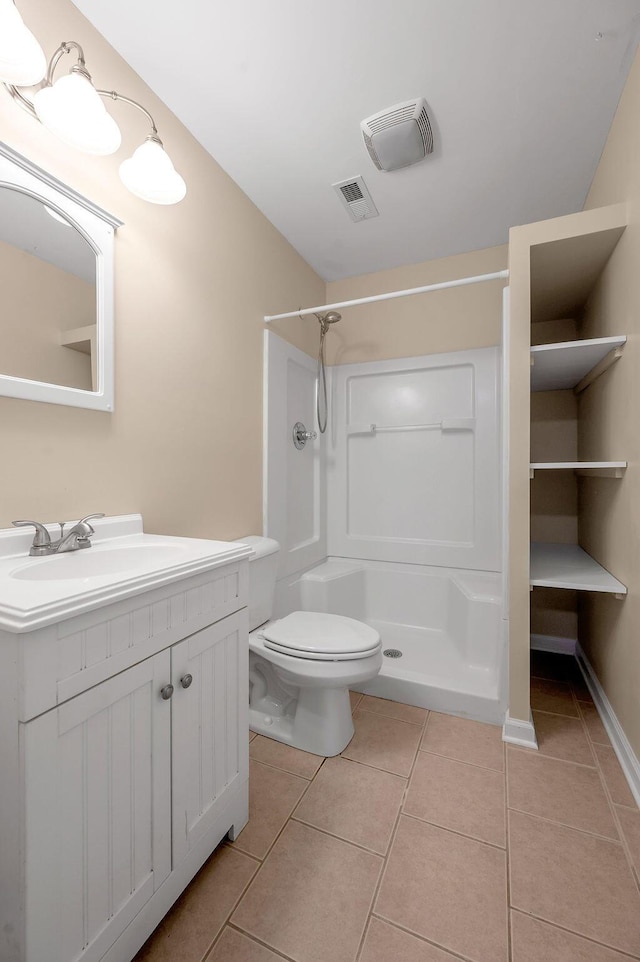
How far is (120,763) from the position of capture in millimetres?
793

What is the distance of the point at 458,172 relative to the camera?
1.82 meters

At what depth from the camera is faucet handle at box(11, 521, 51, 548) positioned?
1.01 m

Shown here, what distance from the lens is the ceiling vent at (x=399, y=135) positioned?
59.6 inches

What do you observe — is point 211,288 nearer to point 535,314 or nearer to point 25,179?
point 25,179

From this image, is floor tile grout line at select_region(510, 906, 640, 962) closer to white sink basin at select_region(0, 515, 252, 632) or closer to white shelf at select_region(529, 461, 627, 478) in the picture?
white sink basin at select_region(0, 515, 252, 632)

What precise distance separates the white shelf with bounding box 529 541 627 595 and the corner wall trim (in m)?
0.54

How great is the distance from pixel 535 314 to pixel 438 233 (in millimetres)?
712

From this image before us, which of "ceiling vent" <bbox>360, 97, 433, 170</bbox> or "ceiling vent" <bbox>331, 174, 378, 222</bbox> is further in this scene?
"ceiling vent" <bbox>331, 174, 378, 222</bbox>

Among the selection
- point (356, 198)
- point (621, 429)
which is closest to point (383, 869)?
point (621, 429)

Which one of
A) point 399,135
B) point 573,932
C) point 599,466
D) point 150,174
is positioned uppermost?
point 399,135

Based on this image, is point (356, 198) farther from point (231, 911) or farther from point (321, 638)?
point (231, 911)

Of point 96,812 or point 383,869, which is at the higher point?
point 96,812

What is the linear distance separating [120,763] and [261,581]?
908mm

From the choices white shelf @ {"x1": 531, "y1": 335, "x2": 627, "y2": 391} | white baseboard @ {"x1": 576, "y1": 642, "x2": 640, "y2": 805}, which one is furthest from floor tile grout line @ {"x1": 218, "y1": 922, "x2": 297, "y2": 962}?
white shelf @ {"x1": 531, "y1": 335, "x2": 627, "y2": 391}
